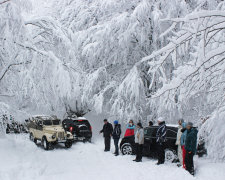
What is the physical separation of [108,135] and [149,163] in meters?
3.70

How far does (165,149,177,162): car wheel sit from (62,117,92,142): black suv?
6637 mm

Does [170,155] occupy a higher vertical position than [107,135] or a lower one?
lower

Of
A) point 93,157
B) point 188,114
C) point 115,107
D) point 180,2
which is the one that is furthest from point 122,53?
point 93,157

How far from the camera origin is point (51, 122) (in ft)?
52.2

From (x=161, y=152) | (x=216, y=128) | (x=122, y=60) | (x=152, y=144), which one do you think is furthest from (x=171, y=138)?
(x=122, y=60)

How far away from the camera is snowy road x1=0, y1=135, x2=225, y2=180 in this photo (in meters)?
8.67

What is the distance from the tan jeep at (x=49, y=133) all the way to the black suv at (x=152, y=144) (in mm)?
3676

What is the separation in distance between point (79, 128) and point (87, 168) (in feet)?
20.4

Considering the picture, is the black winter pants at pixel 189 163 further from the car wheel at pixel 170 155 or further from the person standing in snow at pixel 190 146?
the car wheel at pixel 170 155

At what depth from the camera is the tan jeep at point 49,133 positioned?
14289 mm

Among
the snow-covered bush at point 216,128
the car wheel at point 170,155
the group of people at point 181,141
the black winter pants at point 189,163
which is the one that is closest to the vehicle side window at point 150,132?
the group of people at point 181,141

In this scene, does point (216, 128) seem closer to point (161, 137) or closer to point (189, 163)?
point (189, 163)

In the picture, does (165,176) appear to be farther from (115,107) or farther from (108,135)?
(115,107)

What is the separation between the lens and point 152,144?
11.6 meters
